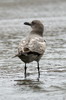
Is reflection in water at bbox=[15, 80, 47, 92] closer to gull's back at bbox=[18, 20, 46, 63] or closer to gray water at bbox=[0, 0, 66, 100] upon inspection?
gray water at bbox=[0, 0, 66, 100]

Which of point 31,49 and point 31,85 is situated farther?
point 31,49

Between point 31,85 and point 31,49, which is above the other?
point 31,49

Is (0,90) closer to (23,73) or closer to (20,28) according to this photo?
(23,73)

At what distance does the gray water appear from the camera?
908 cm

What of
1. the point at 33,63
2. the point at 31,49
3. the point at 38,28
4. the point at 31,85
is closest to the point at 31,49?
the point at 31,49

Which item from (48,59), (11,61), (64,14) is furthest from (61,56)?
(64,14)

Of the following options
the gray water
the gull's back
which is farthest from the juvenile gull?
the gray water

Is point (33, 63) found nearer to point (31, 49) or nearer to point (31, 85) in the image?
point (31, 49)

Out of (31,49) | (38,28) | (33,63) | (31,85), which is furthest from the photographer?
(33,63)

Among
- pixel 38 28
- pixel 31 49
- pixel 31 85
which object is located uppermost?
pixel 38 28

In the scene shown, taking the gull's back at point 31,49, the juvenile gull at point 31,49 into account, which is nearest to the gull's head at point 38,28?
the juvenile gull at point 31,49

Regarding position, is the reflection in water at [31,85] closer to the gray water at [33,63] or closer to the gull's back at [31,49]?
the gray water at [33,63]

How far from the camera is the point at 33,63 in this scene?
1273 cm

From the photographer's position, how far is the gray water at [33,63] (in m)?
9.08
